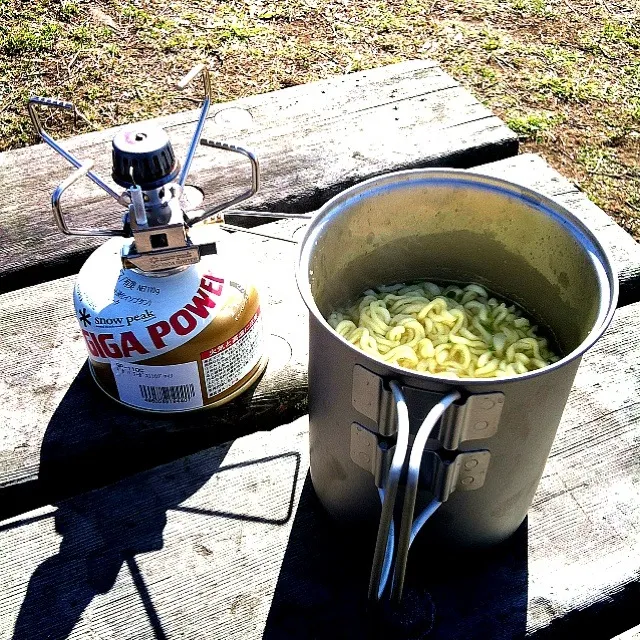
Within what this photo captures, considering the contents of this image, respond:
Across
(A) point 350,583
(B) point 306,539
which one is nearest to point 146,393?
(B) point 306,539

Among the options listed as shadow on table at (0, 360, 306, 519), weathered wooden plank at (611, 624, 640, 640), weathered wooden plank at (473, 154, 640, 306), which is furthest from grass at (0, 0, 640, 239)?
weathered wooden plank at (611, 624, 640, 640)

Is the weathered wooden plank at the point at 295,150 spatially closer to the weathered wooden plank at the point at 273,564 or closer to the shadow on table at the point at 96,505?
the shadow on table at the point at 96,505

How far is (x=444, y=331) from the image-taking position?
4.76ft

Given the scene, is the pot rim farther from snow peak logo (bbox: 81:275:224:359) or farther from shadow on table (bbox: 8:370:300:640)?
shadow on table (bbox: 8:370:300:640)

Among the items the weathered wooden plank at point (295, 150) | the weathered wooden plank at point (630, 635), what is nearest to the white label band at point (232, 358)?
the weathered wooden plank at point (295, 150)

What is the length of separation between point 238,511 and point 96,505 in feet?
0.81

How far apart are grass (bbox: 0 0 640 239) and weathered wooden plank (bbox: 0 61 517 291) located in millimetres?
1127

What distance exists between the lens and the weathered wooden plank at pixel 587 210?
1.67 metres

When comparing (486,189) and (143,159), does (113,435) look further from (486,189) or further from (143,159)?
(486,189)

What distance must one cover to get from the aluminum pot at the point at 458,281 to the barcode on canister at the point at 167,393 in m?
0.27

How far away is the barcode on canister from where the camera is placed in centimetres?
135

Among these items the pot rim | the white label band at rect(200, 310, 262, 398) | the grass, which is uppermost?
the pot rim

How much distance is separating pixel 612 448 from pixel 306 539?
1.96 feet

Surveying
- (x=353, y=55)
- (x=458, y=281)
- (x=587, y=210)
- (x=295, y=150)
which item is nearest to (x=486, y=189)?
(x=458, y=281)
